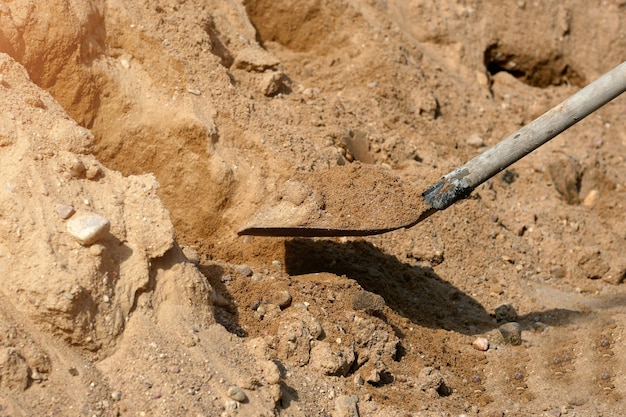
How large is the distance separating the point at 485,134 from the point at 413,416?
3.32 metres

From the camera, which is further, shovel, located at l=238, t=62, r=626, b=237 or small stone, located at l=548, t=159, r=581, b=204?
small stone, located at l=548, t=159, r=581, b=204

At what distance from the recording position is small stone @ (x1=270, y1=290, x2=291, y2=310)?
4250mm

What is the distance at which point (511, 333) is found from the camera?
4.91m

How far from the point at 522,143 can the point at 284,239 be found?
56.7 inches

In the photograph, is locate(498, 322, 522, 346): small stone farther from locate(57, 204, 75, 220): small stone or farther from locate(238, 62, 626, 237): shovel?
locate(57, 204, 75, 220): small stone

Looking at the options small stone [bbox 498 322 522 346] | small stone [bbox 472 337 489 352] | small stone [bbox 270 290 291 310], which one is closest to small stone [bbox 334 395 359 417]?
small stone [bbox 270 290 291 310]

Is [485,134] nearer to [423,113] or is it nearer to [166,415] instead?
[423,113]

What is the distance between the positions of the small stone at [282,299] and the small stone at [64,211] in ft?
3.78

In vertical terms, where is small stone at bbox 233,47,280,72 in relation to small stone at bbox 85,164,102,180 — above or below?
above

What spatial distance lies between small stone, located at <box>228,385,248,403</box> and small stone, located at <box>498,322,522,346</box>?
6.50 ft

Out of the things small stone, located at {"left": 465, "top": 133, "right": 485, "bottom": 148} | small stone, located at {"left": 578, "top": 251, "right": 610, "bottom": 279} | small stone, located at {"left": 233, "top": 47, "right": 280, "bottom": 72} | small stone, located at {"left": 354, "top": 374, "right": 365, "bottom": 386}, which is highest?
small stone, located at {"left": 465, "top": 133, "right": 485, "bottom": 148}

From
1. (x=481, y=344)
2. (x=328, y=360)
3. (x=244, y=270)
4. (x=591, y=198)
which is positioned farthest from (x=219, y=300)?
(x=591, y=198)

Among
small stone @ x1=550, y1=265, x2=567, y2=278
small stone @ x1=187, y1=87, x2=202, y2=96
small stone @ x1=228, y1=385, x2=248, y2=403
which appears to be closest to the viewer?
small stone @ x1=228, y1=385, x2=248, y2=403

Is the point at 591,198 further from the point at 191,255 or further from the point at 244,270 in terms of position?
the point at 191,255
